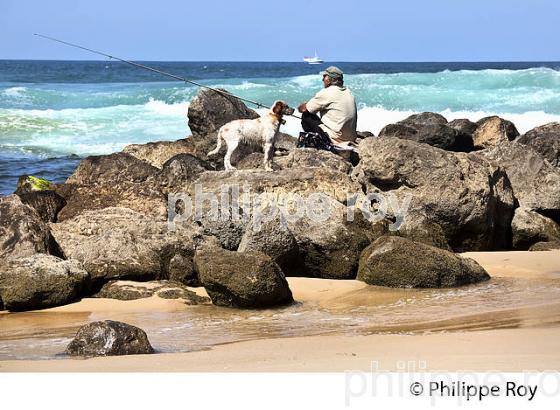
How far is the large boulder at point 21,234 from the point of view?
902 centimetres

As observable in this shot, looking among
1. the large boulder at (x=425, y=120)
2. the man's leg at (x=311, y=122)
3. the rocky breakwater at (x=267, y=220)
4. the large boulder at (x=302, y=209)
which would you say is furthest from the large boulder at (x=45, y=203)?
the large boulder at (x=425, y=120)

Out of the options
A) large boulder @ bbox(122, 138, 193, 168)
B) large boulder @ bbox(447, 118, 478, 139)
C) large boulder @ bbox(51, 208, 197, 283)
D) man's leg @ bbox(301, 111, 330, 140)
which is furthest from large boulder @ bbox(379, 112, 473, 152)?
large boulder @ bbox(51, 208, 197, 283)

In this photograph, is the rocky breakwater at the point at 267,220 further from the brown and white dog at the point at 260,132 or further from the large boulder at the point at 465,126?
the large boulder at the point at 465,126

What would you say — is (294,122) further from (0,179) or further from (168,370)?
(168,370)

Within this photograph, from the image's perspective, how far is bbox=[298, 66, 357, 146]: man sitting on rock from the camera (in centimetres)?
1210

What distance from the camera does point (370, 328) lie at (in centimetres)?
744

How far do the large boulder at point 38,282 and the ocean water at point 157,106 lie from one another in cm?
950

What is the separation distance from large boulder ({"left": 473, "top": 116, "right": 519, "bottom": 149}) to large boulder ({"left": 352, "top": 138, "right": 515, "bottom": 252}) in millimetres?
4779

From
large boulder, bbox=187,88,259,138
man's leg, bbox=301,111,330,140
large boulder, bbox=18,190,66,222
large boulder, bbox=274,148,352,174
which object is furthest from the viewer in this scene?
large boulder, bbox=187,88,259,138

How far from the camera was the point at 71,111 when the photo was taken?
3288 centimetres

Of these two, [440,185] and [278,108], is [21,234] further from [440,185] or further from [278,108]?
[440,185]

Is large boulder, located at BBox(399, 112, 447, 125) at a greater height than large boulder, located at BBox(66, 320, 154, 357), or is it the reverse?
large boulder, located at BBox(399, 112, 447, 125)

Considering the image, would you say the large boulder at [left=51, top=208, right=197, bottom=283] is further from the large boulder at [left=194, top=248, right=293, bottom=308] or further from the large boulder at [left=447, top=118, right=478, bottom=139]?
the large boulder at [left=447, top=118, right=478, bottom=139]

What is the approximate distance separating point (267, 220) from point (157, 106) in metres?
25.1
